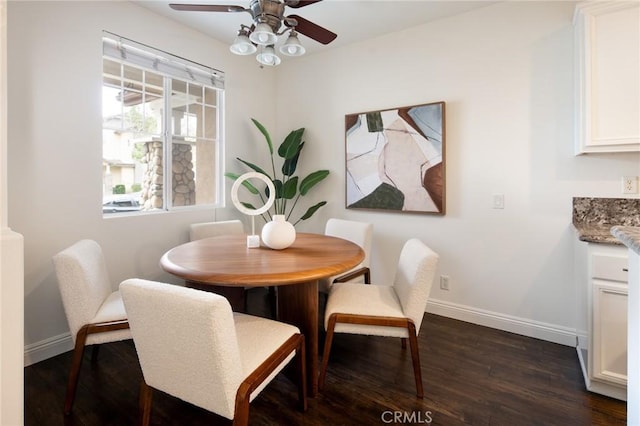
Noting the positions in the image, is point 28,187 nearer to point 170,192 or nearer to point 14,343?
point 170,192

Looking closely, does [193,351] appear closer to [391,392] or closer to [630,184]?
[391,392]

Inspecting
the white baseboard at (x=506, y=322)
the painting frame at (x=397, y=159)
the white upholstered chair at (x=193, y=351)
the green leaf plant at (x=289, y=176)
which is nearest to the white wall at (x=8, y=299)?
the white upholstered chair at (x=193, y=351)

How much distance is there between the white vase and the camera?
1.98 metres

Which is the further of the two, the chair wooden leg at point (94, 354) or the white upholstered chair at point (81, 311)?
the chair wooden leg at point (94, 354)

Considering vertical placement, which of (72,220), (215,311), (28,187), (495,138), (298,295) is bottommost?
(298,295)

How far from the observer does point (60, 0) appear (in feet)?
7.22

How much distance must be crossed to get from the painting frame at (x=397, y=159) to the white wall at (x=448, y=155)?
0.34 ft

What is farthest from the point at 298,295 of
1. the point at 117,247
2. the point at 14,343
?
the point at 117,247

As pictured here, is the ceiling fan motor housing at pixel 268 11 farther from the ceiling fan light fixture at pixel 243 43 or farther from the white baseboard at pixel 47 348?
the white baseboard at pixel 47 348

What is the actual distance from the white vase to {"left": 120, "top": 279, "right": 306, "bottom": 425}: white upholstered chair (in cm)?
75

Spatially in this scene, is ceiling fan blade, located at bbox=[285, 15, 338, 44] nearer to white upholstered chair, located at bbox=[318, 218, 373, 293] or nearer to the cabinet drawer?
white upholstered chair, located at bbox=[318, 218, 373, 293]

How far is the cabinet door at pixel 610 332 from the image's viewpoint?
67.1 inches

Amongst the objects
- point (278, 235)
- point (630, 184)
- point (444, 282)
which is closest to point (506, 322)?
point (444, 282)

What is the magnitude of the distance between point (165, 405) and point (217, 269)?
0.86 m
